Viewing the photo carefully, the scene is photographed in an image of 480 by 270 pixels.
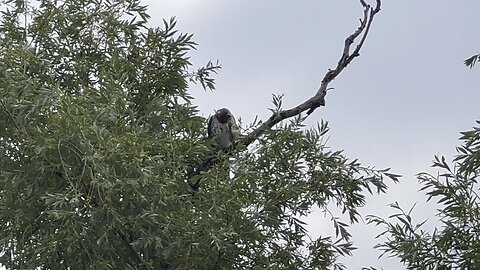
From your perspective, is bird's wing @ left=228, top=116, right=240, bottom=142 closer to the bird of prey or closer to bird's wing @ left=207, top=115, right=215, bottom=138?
the bird of prey

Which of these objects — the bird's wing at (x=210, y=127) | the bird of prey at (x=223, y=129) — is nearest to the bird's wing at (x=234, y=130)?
the bird of prey at (x=223, y=129)

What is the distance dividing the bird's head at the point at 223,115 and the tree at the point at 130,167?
8 centimetres

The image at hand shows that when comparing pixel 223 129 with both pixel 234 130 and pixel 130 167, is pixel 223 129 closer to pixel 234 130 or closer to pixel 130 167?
pixel 234 130

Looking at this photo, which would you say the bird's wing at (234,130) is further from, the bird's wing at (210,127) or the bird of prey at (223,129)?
the bird's wing at (210,127)

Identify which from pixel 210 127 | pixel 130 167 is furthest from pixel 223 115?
pixel 130 167

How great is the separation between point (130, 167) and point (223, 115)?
3.59 ft

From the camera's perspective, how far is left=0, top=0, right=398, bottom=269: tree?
11.1 ft

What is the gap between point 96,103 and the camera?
11.5 ft

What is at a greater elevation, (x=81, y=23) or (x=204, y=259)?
(x=81, y=23)

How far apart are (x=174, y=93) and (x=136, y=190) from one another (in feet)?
3.52

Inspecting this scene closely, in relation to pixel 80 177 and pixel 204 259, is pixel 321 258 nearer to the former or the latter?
pixel 204 259

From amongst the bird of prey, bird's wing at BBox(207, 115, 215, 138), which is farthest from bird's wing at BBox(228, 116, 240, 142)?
bird's wing at BBox(207, 115, 215, 138)

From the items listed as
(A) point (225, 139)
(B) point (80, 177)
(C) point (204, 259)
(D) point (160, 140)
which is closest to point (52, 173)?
(B) point (80, 177)

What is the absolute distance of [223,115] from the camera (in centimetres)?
438
